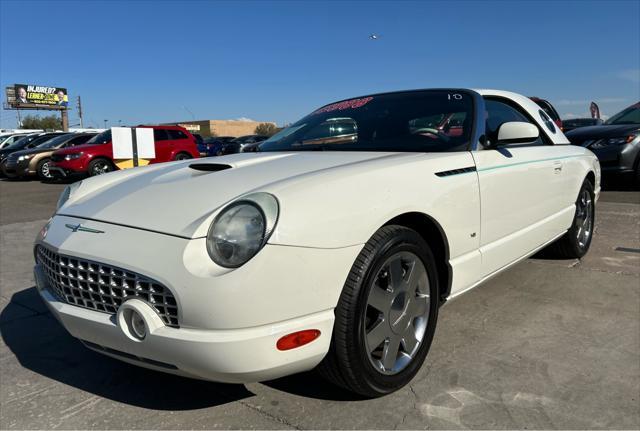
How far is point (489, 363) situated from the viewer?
8.36 feet

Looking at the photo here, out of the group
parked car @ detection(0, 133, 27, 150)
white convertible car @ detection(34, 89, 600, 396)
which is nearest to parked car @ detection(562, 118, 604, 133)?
white convertible car @ detection(34, 89, 600, 396)

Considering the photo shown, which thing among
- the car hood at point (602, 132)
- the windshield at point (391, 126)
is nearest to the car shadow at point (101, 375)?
the windshield at point (391, 126)

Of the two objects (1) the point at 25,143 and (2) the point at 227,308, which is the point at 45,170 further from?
(2) the point at 227,308

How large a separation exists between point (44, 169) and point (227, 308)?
15.0 meters

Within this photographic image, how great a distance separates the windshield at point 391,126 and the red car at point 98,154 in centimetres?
1003

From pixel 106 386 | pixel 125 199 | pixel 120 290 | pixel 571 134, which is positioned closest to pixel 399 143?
pixel 125 199

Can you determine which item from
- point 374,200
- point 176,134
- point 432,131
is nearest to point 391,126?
point 432,131

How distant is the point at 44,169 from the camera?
47.5 feet

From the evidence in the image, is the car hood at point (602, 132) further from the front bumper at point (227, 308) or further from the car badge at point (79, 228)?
the car badge at point (79, 228)

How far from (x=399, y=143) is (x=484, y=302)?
4.30ft

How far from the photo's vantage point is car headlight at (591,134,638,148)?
27.2ft

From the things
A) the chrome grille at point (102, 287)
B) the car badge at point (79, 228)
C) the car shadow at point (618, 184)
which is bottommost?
the car shadow at point (618, 184)

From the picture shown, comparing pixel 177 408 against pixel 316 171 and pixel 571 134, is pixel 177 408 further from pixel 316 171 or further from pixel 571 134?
pixel 571 134

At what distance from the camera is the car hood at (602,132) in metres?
8.41
